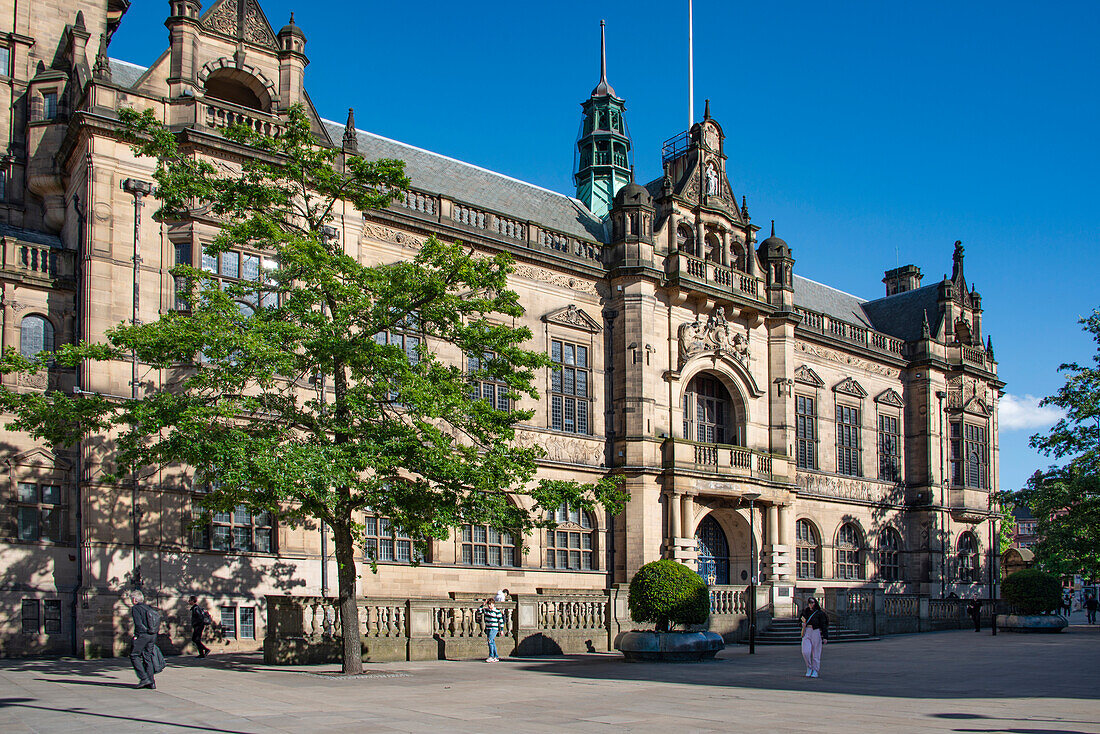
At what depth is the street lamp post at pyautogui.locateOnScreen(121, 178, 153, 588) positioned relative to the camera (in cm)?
2309

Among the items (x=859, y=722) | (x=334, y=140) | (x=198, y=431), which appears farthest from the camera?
(x=334, y=140)

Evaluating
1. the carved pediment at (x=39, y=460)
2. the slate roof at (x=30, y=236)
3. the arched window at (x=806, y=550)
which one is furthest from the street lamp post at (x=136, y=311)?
the arched window at (x=806, y=550)

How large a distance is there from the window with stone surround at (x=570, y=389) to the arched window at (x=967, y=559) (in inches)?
831

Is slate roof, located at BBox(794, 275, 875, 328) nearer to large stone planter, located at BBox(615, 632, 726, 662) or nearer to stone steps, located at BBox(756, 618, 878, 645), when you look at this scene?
stone steps, located at BBox(756, 618, 878, 645)

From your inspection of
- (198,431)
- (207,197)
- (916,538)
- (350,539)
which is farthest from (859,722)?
(916,538)

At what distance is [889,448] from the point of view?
4434 centimetres

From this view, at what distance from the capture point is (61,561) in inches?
927

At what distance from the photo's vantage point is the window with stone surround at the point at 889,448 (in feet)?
144

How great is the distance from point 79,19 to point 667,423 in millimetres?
20266

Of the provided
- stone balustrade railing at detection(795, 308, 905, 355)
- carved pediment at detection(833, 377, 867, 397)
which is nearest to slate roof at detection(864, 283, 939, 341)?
stone balustrade railing at detection(795, 308, 905, 355)

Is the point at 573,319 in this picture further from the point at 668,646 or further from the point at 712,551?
the point at 668,646

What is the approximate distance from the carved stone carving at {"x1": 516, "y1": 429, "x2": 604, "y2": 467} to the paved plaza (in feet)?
25.7

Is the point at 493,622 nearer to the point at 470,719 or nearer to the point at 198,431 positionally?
the point at 198,431

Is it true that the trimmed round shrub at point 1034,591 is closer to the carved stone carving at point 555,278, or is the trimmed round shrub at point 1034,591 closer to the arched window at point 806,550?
the arched window at point 806,550
